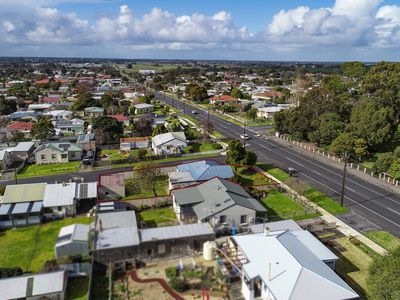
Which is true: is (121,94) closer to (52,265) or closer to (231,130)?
(231,130)

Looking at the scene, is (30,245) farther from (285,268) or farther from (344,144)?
(344,144)

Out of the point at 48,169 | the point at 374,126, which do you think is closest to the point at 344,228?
the point at 374,126

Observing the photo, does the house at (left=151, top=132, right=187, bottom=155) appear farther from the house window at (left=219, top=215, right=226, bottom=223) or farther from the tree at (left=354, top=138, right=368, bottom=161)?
the tree at (left=354, top=138, right=368, bottom=161)

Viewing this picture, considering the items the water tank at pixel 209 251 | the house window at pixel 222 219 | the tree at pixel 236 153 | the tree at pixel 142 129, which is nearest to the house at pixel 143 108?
the tree at pixel 142 129

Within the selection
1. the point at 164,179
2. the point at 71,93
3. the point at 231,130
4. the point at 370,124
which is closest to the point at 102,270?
the point at 164,179

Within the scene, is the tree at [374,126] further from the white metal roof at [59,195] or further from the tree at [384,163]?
the white metal roof at [59,195]

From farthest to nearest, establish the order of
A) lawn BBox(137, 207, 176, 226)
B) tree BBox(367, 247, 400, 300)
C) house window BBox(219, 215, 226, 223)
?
lawn BBox(137, 207, 176, 226), house window BBox(219, 215, 226, 223), tree BBox(367, 247, 400, 300)

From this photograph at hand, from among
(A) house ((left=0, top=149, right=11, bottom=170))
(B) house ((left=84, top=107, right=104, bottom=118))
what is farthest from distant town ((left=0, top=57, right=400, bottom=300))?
(B) house ((left=84, top=107, right=104, bottom=118))
